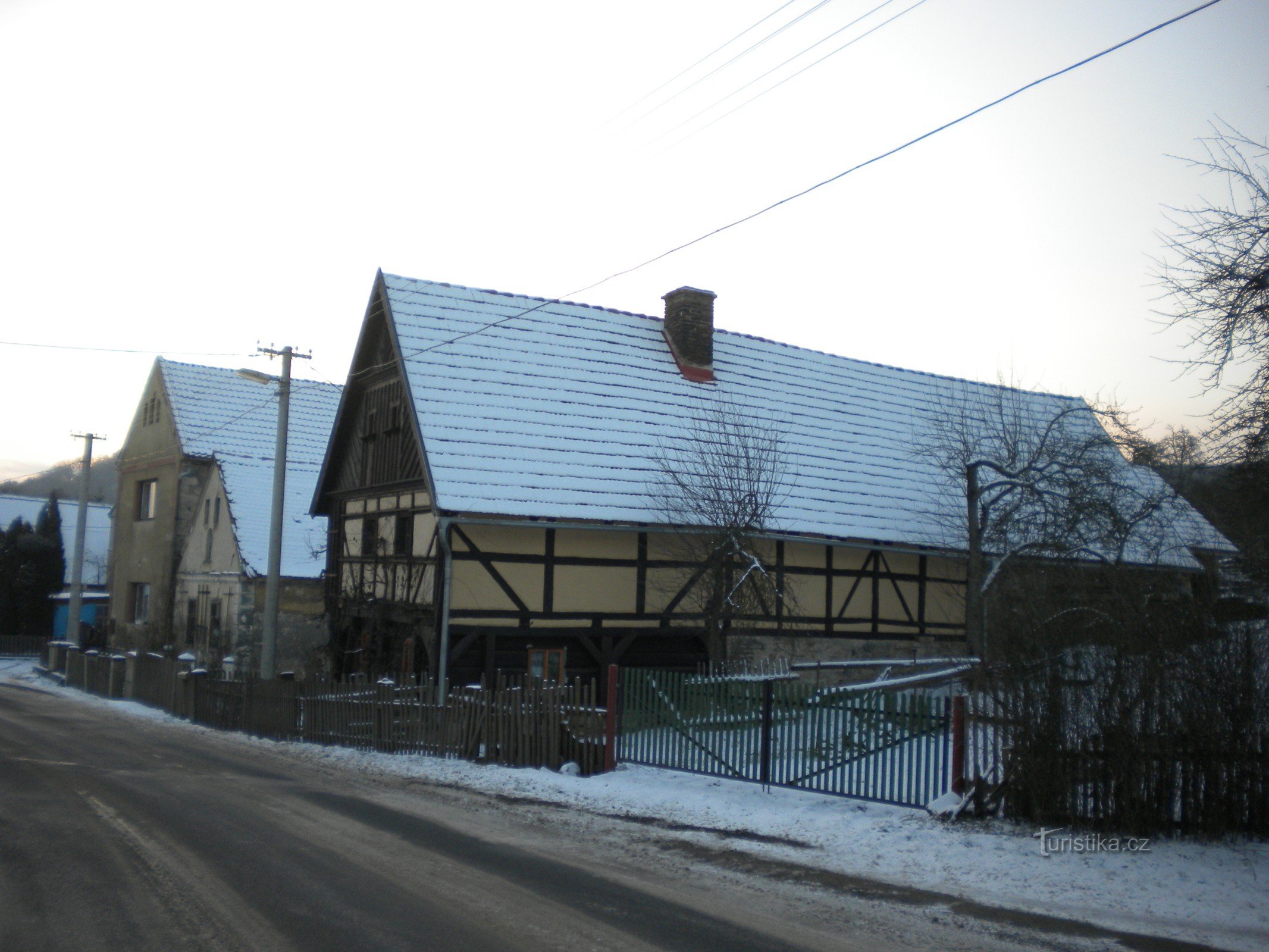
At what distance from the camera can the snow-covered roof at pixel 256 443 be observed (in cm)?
2833

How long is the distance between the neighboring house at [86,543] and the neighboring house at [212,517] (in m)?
5.79

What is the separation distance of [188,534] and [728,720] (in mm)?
25339

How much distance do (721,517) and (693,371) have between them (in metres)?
6.11

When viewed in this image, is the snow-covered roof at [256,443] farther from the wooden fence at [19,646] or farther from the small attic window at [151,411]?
→ the wooden fence at [19,646]

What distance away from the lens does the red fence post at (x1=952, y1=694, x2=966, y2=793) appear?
952cm

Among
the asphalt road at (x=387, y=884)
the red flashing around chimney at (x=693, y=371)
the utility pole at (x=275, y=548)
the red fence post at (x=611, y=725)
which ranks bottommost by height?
the asphalt road at (x=387, y=884)

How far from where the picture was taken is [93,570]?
5400 cm

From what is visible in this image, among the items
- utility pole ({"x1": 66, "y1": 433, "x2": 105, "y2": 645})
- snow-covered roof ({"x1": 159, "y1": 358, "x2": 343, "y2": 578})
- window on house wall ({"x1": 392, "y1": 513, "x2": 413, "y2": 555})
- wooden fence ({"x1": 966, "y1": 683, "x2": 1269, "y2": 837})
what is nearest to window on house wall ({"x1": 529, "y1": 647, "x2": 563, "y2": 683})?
window on house wall ({"x1": 392, "y1": 513, "x2": 413, "y2": 555})

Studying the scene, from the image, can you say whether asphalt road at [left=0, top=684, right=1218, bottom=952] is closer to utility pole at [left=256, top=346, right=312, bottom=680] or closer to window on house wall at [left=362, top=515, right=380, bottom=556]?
utility pole at [left=256, top=346, right=312, bottom=680]

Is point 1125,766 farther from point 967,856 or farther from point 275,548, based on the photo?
point 275,548

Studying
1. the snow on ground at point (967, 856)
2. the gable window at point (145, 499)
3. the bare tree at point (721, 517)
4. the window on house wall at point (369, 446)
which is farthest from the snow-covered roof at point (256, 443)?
the snow on ground at point (967, 856)

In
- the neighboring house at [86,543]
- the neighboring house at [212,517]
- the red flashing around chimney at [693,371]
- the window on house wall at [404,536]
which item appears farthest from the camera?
the neighboring house at [86,543]

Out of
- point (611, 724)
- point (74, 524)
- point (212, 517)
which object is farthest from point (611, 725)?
point (74, 524)

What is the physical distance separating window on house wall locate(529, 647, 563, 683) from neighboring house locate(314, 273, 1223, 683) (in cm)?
6
